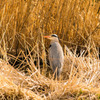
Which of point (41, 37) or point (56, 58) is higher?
point (41, 37)

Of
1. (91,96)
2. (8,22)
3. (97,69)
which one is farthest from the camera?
(8,22)

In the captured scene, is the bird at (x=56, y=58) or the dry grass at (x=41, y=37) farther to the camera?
the bird at (x=56, y=58)

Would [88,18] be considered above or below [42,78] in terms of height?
above

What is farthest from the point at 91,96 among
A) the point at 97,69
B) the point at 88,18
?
the point at 88,18

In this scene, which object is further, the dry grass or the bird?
the bird

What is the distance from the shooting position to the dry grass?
3.09 m

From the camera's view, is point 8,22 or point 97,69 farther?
point 8,22

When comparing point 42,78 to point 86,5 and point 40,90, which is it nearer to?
point 40,90

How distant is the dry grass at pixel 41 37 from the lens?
309 centimetres

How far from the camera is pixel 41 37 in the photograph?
12.7 feet

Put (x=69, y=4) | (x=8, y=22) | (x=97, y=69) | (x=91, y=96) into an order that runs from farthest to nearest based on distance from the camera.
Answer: (x=69, y=4) → (x=8, y=22) → (x=97, y=69) → (x=91, y=96)

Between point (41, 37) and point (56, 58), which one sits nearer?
point (56, 58)

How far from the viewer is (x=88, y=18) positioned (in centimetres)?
428

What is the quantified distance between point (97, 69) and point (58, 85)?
0.77m
